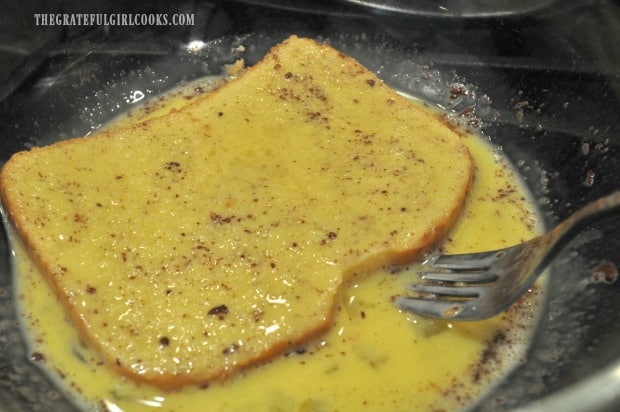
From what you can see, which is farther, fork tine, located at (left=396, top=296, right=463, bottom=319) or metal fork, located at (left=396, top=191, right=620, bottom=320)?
fork tine, located at (left=396, top=296, right=463, bottom=319)

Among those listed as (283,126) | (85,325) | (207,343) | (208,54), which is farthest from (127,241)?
(208,54)

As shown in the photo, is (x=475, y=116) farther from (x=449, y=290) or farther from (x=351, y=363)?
(x=351, y=363)

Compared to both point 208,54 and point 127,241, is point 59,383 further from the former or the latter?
point 208,54

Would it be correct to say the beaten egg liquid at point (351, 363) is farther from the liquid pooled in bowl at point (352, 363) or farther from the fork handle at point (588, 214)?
the fork handle at point (588, 214)
